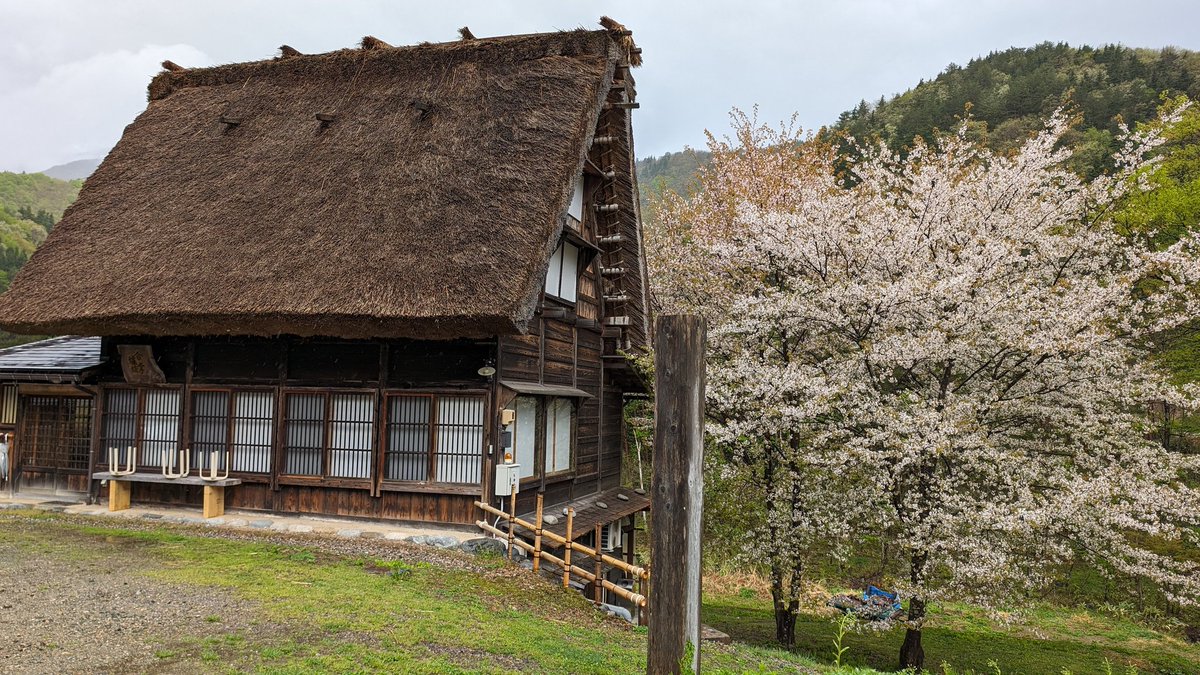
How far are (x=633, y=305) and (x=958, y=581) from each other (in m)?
8.15

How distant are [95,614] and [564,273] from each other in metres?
8.17

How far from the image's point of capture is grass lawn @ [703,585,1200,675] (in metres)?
12.1

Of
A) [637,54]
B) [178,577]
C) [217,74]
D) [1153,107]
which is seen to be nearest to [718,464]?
[637,54]

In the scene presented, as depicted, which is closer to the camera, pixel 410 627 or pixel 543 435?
pixel 410 627

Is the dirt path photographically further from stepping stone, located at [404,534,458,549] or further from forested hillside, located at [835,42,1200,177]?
forested hillside, located at [835,42,1200,177]

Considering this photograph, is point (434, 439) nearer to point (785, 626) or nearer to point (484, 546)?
point (484, 546)

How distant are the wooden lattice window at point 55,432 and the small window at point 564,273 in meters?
8.36

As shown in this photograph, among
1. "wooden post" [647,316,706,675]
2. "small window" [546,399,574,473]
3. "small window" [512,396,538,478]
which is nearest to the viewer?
"wooden post" [647,316,706,675]

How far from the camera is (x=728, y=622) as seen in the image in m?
14.2

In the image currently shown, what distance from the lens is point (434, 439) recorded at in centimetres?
1045

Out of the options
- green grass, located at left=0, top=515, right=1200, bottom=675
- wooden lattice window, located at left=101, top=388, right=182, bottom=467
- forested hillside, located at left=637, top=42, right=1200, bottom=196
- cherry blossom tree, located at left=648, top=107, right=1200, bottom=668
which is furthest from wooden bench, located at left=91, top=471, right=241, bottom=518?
forested hillside, located at left=637, top=42, right=1200, bottom=196

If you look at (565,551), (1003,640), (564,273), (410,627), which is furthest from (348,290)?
(1003,640)

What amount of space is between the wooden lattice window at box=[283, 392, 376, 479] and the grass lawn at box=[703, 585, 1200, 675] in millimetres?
7232

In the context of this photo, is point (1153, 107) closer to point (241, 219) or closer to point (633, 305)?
point (633, 305)
